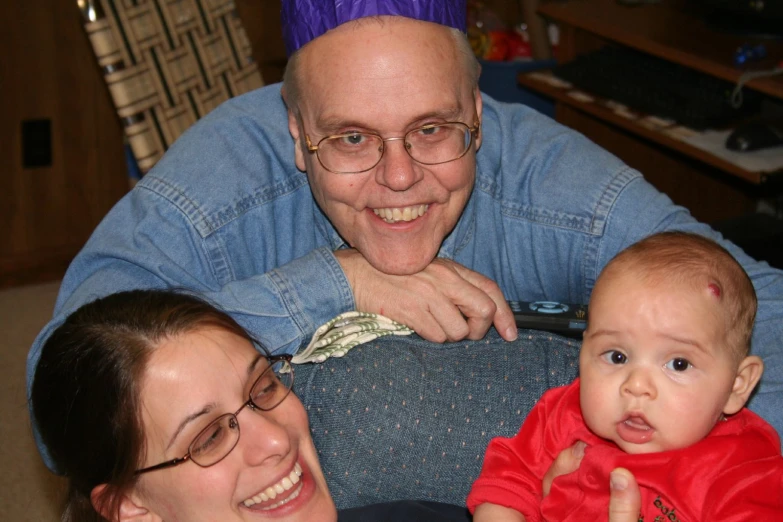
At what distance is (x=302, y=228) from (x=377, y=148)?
379 millimetres

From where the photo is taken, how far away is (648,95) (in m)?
2.80

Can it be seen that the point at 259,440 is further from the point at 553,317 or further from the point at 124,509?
the point at 553,317

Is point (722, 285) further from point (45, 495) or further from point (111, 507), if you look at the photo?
point (45, 495)

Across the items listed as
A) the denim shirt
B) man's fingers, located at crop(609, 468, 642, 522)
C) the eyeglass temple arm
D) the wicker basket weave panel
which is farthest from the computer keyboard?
the eyeglass temple arm

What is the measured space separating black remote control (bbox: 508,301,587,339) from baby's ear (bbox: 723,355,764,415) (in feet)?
0.96

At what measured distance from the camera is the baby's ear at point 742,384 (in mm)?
1256

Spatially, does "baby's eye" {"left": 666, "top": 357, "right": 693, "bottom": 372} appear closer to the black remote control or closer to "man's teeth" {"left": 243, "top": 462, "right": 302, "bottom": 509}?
the black remote control

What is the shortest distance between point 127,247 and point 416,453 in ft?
2.08

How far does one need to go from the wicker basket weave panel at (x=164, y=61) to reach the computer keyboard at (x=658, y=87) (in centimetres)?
111

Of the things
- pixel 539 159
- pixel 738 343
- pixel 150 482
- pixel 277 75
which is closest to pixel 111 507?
pixel 150 482

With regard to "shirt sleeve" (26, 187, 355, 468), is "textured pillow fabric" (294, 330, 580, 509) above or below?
below

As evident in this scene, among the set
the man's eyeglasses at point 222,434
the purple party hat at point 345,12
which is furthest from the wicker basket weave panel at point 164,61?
the man's eyeglasses at point 222,434

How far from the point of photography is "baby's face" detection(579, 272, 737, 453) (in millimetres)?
1210

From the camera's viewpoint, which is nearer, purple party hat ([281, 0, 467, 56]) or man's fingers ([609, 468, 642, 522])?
man's fingers ([609, 468, 642, 522])
